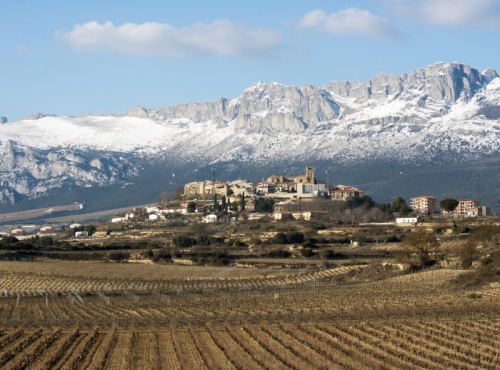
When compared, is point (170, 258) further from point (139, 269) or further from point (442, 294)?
point (442, 294)

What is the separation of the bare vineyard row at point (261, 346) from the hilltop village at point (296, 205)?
88.8m

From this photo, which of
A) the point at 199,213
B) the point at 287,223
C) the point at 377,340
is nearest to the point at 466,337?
the point at 377,340

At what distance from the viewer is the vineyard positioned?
3453cm

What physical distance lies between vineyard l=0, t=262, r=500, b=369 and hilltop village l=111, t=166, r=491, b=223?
65283mm

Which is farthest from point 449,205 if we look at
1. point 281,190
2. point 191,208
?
point 281,190

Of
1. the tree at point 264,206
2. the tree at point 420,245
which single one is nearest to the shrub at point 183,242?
the tree at point 420,245

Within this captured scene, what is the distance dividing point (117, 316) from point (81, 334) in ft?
25.2

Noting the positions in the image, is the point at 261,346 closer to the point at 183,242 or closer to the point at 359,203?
the point at 183,242

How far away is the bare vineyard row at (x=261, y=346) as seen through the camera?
33688mm

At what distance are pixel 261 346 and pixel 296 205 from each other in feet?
395

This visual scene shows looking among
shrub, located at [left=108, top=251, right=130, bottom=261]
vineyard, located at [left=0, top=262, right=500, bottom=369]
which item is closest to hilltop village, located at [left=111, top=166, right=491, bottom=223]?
shrub, located at [left=108, top=251, right=130, bottom=261]

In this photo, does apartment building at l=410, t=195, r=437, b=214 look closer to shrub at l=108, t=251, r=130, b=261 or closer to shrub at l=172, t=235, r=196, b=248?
shrub at l=172, t=235, r=196, b=248

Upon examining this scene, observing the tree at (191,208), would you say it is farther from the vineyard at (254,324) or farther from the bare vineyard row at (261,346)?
the bare vineyard row at (261,346)

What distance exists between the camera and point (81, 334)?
4269cm
